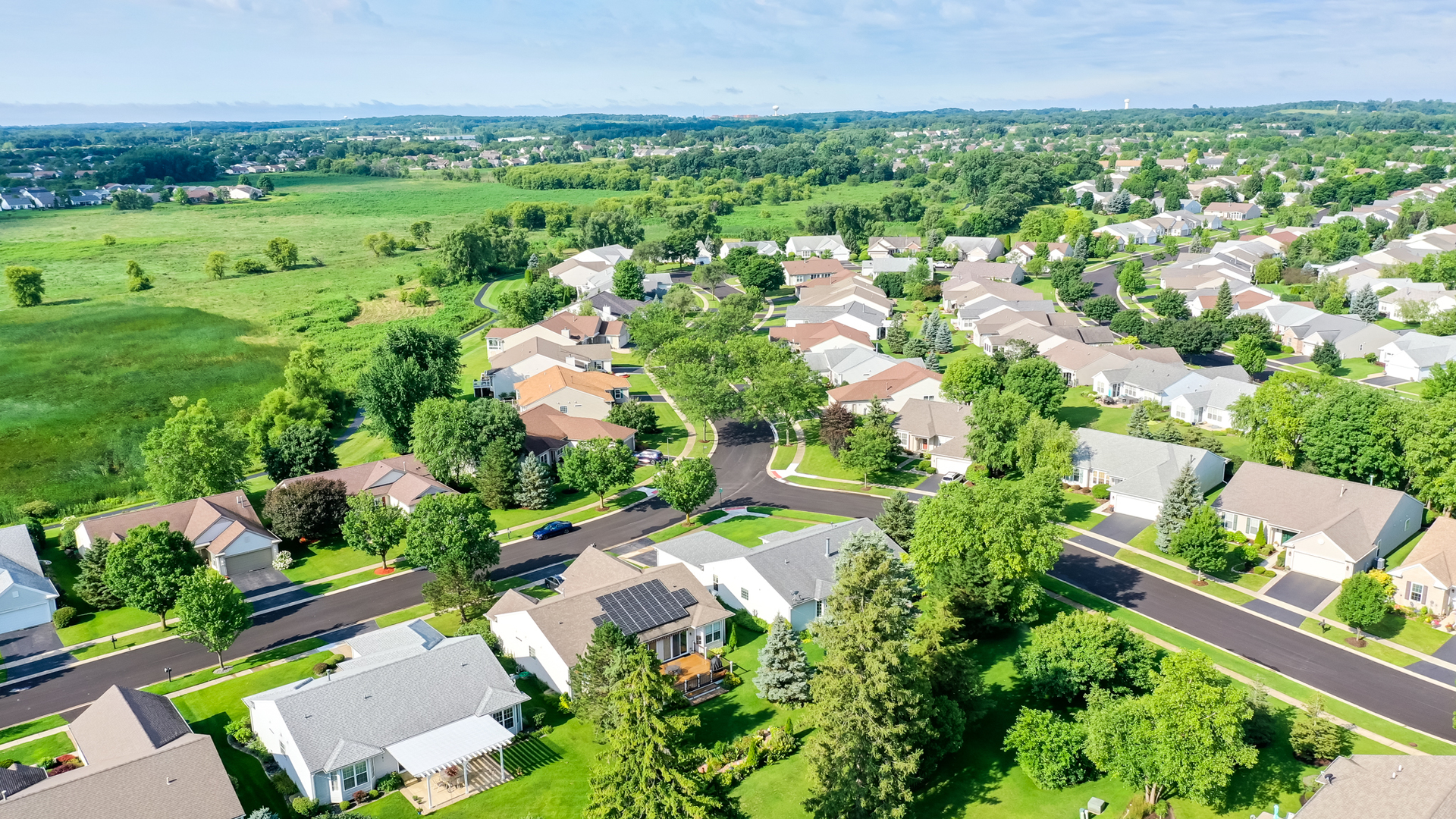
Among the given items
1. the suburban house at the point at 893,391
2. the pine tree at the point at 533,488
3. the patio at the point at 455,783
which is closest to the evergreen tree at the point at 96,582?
the pine tree at the point at 533,488

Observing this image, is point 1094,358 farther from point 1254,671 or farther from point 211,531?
point 211,531

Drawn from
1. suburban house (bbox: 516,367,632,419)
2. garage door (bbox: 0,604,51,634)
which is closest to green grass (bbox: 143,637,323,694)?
garage door (bbox: 0,604,51,634)

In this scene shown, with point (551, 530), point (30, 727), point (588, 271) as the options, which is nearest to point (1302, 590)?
point (551, 530)

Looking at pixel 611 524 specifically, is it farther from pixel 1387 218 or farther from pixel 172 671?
pixel 1387 218

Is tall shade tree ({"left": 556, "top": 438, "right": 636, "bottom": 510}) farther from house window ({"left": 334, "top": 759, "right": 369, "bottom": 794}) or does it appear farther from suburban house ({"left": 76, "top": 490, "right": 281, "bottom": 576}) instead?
house window ({"left": 334, "top": 759, "right": 369, "bottom": 794})

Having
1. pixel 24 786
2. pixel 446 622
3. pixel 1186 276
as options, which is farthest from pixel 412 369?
pixel 1186 276
